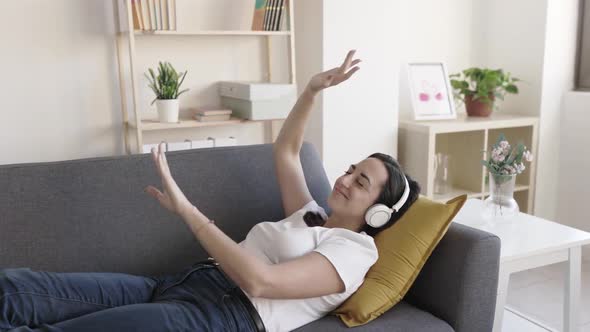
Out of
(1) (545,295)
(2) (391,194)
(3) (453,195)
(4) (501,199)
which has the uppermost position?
(2) (391,194)

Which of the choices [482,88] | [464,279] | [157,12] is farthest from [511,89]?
[157,12]

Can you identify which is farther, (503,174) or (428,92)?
(428,92)

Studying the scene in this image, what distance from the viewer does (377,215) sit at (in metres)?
1.49

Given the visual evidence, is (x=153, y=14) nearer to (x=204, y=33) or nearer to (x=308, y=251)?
(x=204, y=33)

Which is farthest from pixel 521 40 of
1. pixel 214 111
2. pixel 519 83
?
pixel 214 111

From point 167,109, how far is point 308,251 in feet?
3.74

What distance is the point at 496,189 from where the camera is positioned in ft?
6.50

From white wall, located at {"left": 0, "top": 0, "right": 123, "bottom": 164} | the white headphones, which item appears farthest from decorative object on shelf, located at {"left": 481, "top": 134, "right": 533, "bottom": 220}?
white wall, located at {"left": 0, "top": 0, "right": 123, "bottom": 164}

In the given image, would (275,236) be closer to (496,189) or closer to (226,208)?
(226,208)

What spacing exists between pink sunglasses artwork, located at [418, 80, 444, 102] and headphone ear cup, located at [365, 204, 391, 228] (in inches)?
58.3

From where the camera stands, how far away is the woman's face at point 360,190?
150cm

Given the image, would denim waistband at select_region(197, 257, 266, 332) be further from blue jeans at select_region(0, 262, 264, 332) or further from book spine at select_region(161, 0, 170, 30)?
book spine at select_region(161, 0, 170, 30)

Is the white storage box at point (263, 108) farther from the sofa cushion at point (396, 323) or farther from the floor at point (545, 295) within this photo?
the floor at point (545, 295)

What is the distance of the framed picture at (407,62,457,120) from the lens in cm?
283
